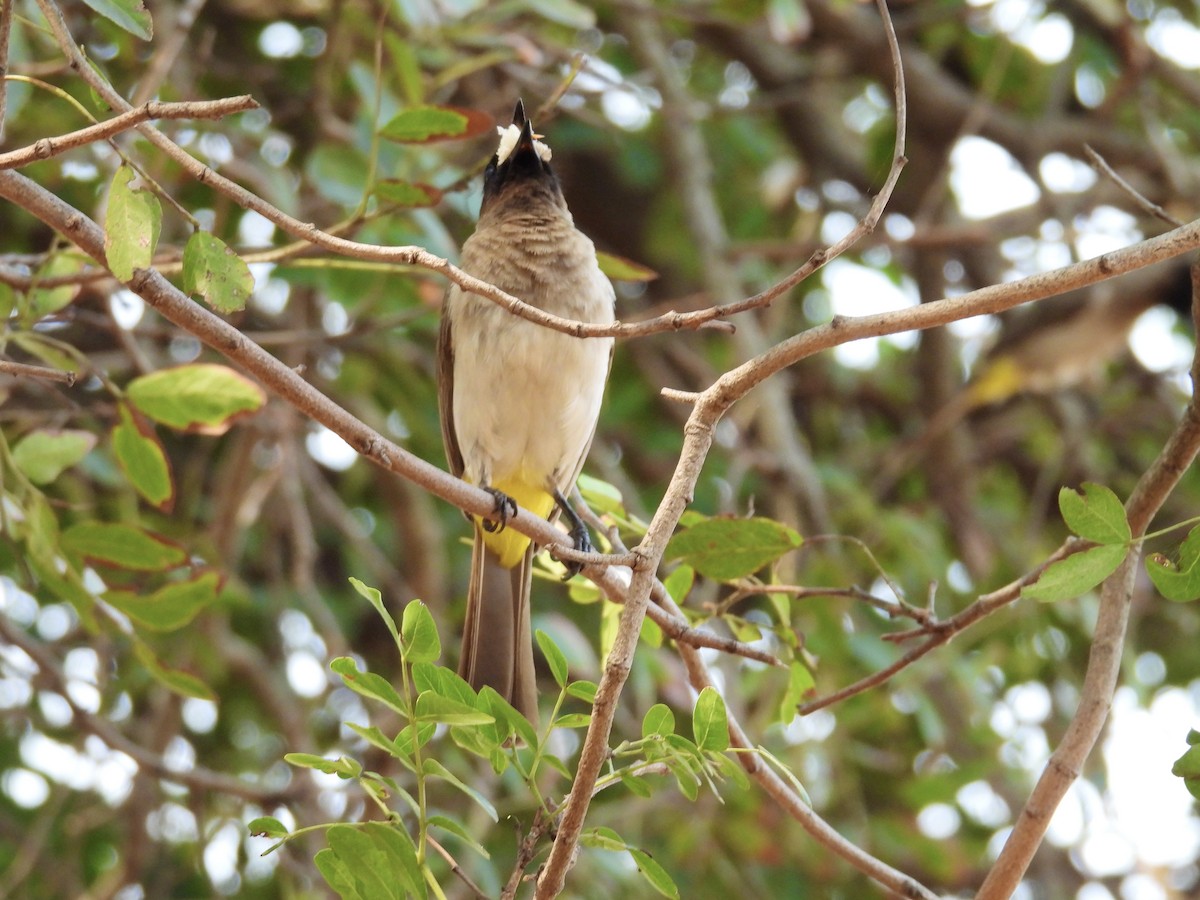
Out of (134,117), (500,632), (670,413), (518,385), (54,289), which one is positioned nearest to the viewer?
(134,117)

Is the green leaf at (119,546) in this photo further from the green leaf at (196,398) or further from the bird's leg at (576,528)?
the bird's leg at (576,528)

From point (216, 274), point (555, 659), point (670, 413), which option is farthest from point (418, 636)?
point (670, 413)

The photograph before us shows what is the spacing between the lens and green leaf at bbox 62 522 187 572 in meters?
2.18

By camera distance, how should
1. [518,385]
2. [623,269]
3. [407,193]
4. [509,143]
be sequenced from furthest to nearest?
1. [509,143]
2. [518,385]
3. [623,269]
4. [407,193]

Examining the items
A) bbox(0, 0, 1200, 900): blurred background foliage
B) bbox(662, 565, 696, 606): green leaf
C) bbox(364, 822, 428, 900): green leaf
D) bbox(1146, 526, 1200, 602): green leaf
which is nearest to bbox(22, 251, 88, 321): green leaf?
bbox(0, 0, 1200, 900): blurred background foliage

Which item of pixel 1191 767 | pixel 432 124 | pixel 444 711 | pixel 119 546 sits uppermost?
pixel 432 124

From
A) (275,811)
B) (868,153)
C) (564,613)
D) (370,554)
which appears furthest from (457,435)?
(868,153)

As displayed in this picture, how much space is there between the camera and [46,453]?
2.21 m

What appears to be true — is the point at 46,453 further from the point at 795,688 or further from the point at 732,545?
the point at 795,688

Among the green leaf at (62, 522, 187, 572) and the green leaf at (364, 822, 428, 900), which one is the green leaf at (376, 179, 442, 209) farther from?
the green leaf at (364, 822, 428, 900)

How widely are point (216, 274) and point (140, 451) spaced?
2.15 feet

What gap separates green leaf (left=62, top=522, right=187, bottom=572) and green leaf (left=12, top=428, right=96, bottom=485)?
0.33 feet

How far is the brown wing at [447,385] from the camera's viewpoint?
3.19 meters

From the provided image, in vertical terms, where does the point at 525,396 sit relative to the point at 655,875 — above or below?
above
